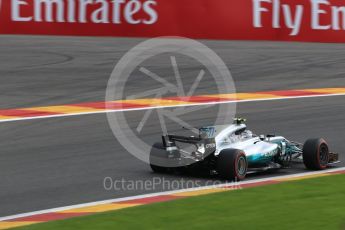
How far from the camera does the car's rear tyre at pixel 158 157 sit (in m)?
10.5

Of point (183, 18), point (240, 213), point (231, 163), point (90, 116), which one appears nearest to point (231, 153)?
point (231, 163)

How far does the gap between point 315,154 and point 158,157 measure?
A: 6.26ft

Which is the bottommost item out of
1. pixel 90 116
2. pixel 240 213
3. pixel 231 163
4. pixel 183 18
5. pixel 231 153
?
pixel 240 213

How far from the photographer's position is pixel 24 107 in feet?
50.4

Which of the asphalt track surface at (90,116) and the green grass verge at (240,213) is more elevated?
the asphalt track surface at (90,116)

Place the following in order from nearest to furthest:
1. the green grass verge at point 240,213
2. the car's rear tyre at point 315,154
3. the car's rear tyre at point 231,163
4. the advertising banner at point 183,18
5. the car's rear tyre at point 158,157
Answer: the green grass verge at point 240,213
the car's rear tyre at point 231,163
the car's rear tyre at point 158,157
the car's rear tyre at point 315,154
the advertising banner at point 183,18

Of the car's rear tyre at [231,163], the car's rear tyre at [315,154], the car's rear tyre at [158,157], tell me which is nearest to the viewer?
the car's rear tyre at [231,163]

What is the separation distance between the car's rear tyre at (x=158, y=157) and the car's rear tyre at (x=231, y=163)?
0.68 m

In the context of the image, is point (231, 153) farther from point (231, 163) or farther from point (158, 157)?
point (158, 157)

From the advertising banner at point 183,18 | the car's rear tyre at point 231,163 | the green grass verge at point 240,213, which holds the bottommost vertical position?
the green grass verge at point 240,213

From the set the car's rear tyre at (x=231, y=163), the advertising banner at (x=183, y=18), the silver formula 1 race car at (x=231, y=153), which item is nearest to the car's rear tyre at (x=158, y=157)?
the silver formula 1 race car at (x=231, y=153)

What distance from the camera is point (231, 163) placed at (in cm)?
1009

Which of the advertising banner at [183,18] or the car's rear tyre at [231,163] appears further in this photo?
the advertising banner at [183,18]

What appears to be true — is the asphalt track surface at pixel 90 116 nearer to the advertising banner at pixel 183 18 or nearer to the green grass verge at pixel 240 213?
the advertising banner at pixel 183 18
